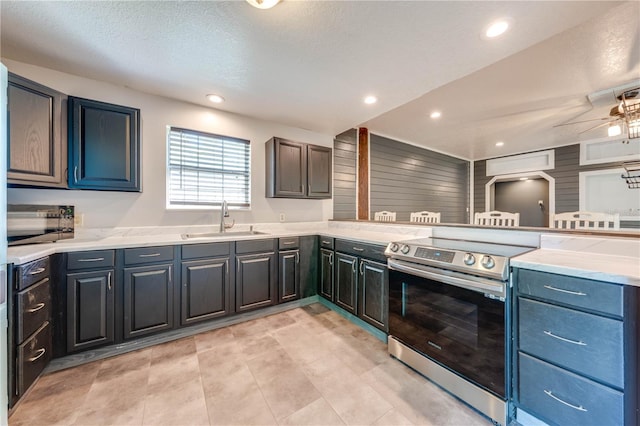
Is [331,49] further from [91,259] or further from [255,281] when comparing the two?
[91,259]

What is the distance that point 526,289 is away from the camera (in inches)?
52.1

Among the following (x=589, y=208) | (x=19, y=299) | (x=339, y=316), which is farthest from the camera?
(x=589, y=208)

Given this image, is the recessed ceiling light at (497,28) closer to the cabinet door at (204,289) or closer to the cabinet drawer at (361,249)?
the cabinet drawer at (361,249)

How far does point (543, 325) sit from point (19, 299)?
3.00 meters

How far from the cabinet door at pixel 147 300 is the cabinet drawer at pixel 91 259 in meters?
0.15

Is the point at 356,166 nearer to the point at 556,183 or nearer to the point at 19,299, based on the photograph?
the point at 19,299

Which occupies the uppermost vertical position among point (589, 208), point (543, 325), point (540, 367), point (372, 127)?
point (372, 127)

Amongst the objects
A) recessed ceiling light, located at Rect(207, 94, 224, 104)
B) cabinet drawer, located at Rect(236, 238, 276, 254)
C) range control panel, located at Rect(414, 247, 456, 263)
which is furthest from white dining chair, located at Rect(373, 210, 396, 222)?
recessed ceiling light, located at Rect(207, 94, 224, 104)

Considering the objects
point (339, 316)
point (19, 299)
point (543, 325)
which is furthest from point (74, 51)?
point (543, 325)

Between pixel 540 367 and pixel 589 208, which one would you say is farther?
pixel 589 208

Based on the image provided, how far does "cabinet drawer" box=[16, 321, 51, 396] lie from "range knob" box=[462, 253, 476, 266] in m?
2.80

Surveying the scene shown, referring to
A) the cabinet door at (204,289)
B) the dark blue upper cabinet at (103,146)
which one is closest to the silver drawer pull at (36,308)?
the cabinet door at (204,289)

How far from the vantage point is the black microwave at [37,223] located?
5.99ft

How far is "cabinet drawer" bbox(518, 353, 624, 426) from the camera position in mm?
1084
